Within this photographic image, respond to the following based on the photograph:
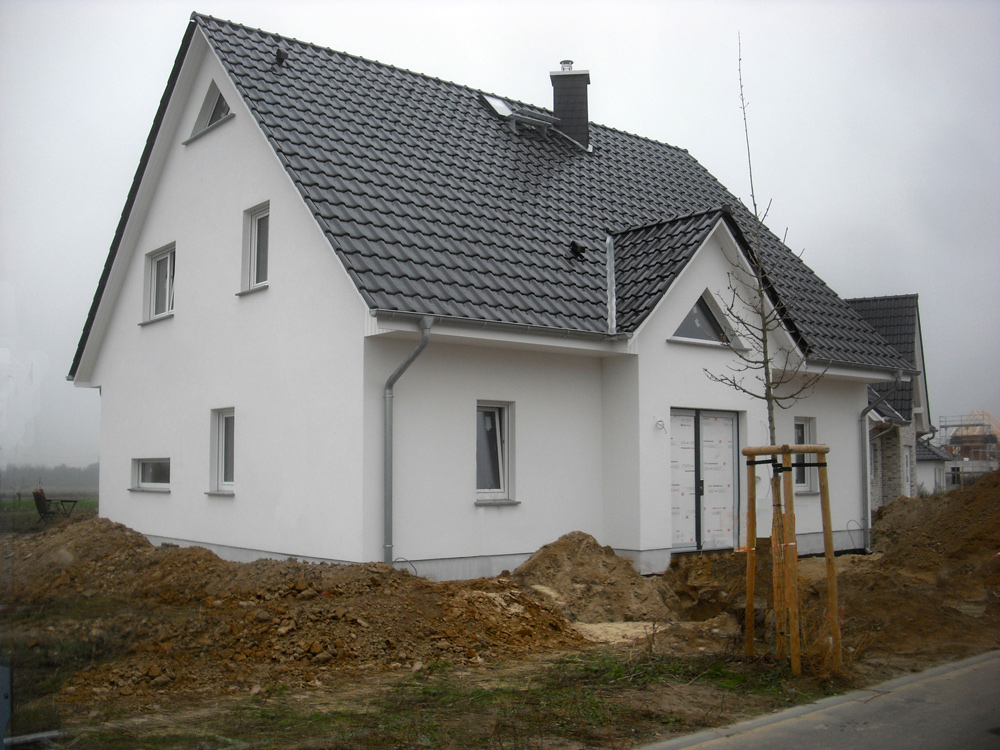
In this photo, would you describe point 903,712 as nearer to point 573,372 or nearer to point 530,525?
point 530,525

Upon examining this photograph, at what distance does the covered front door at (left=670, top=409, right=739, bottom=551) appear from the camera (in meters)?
13.9

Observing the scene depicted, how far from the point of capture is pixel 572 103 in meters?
18.4

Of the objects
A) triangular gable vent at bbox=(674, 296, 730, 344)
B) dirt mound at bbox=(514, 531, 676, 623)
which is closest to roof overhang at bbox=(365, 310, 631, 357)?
triangular gable vent at bbox=(674, 296, 730, 344)

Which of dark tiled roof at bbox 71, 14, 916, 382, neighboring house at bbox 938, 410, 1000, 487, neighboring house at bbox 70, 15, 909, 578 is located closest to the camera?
neighboring house at bbox 70, 15, 909, 578

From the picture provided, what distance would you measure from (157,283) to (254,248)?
12.4 ft

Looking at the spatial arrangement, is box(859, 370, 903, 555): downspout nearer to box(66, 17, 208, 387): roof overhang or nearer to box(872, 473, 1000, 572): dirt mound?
box(872, 473, 1000, 572): dirt mound

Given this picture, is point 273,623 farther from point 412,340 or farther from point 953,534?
point 953,534

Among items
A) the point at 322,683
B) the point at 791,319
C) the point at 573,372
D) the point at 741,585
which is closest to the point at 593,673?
the point at 322,683

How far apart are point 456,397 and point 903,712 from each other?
651 cm

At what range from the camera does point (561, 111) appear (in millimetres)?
18531

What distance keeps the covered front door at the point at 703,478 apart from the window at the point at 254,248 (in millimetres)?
6302

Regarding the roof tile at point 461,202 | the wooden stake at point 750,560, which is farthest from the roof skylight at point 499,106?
the wooden stake at point 750,560

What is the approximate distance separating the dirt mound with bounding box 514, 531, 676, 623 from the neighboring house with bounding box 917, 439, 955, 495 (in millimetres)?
35261

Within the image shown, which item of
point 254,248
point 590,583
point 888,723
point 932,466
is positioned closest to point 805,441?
point 590,583
